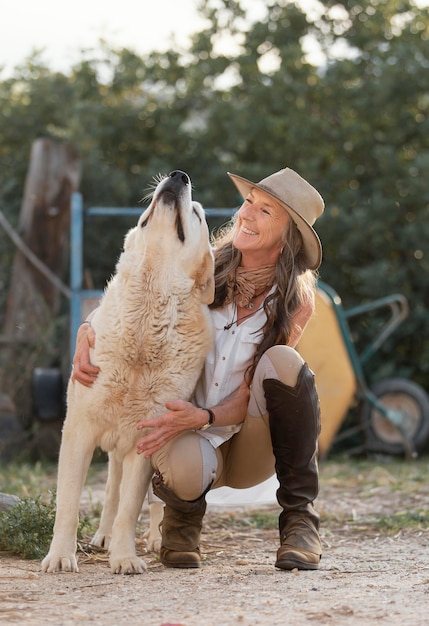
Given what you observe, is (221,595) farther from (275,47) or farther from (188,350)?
(275,47)

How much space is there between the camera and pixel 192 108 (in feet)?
29.8

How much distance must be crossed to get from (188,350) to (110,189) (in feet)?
17.1

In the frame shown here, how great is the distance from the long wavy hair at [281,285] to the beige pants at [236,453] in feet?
0.39

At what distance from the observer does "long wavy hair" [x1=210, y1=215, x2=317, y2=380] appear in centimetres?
356

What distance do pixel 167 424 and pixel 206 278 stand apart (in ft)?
1.75

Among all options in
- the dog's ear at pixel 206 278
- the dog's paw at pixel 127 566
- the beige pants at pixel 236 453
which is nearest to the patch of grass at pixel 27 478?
the beige pants at pixel 236 453

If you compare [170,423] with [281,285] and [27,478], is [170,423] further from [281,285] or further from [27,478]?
[27,478]

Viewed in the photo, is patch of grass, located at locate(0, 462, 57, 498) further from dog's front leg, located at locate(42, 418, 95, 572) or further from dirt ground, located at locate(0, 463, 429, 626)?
dog's front leg, located at locate(42, 418, 95, 572)

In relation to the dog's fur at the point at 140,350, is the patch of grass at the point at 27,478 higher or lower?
lower

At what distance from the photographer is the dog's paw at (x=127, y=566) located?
3.21m

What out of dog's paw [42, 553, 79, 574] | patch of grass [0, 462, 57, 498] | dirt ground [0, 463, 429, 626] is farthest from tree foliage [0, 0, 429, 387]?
dog's paw [42, 553, 79, 574]

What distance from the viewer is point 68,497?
3240 mm

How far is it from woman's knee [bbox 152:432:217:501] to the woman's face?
2.41 ft

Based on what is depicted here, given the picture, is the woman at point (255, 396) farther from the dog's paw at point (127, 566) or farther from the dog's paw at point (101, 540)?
the dog's paw at point (101, 540)
